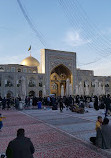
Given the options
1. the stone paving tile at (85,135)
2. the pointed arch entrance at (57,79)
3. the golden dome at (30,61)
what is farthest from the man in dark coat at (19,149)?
the golden dome at (30,61)

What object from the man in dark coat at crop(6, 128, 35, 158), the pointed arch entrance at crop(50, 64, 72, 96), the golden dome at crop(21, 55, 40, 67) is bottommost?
the man in dark coat at crop(6, 128, 35, 158)

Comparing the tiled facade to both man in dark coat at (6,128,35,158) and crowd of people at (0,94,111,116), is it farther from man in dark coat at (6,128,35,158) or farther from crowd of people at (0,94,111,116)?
man in dark coat at (6,128,35,158)

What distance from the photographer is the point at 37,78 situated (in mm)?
30938

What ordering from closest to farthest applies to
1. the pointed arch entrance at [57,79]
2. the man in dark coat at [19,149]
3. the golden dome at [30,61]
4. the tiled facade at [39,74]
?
1. the man in dark coat at [19,149]
2. the tiled facade at [39,74]
3. the pointed arch entrance at [57,79]
4. the golden dome at [30,61]

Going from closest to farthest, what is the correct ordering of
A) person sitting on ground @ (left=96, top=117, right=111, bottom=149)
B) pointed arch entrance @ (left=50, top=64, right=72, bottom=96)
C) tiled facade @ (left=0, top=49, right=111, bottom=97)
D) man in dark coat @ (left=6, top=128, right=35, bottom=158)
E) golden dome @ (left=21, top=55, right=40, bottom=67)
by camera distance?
man in dark coat @ (left=6, top=128, right=35, bottom=158), person sitting on ground @ (left=96, top=117, right=111, bottom=149), tiled facade @ (left=0, top=49, right=111, bottom=97), pointed arch entrance @ (left=50, top=64, right=72, bottom=96), golden dome @ (left=21, top=55, right=40, bottom=67)

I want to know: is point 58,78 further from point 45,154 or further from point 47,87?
point 45,154

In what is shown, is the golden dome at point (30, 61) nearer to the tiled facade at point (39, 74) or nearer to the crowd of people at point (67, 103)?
the tiled facade at point (39, 74)

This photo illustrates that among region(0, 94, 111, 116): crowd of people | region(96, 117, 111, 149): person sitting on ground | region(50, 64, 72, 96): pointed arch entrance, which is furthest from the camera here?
region(50, 64, 72, 96): pointed arch entrance

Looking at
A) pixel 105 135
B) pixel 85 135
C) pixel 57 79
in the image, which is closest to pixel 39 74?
pixel 57 79

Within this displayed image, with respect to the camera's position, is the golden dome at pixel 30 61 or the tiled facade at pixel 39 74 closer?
the tiled facade at pixel 39 74

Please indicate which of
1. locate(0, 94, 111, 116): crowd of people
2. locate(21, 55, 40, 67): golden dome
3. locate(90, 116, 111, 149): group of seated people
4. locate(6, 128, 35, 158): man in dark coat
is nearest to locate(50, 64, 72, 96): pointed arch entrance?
locate(21, 55, 40, 67): golden dome

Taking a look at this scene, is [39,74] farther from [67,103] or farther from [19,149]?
[19,149]

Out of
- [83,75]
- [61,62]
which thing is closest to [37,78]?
[61,62]

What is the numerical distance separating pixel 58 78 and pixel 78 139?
30.8 m
